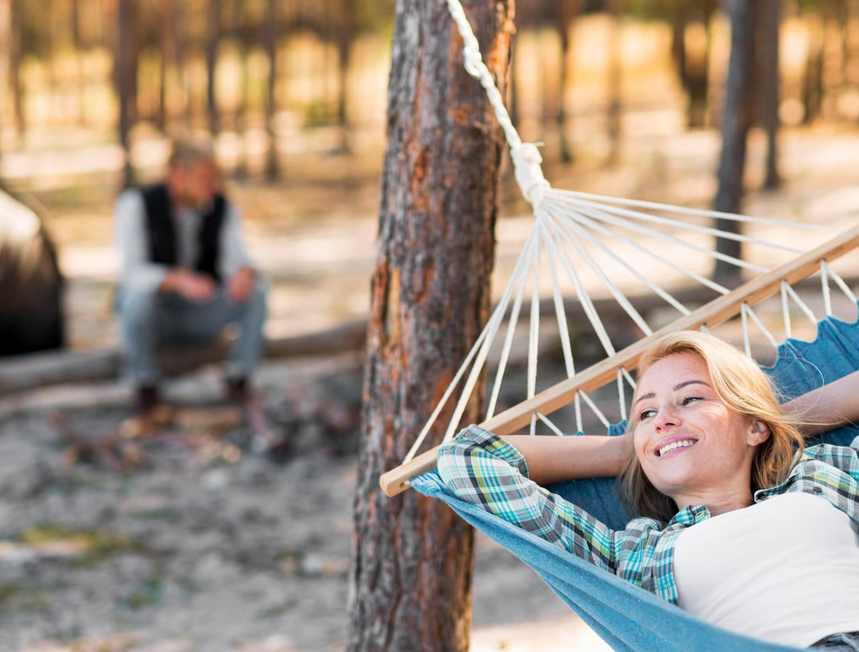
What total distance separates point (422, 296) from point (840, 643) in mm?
796

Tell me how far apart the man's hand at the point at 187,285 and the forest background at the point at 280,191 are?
0.45 m

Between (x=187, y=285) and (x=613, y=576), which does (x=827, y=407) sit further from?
(x=187, y=285)

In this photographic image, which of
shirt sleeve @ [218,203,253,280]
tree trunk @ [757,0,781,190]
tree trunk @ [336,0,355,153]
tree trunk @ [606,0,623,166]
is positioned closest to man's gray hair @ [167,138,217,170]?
shirt sleeve @ [218,203,253,280]

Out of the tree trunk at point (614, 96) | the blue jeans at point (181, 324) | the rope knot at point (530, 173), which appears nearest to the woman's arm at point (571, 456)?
the rope knot at point (530, 173)

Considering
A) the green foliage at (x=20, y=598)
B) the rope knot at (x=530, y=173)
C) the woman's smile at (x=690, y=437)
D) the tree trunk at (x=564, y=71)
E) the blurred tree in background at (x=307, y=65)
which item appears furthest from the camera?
the blurred tree in background at (x=307, y=65)

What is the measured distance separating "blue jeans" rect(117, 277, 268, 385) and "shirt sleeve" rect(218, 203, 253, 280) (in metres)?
0.07

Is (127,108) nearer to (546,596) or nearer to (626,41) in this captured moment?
(546,596)

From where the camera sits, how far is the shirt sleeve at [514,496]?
144cm

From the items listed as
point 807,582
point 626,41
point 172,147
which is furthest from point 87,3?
point 807,582

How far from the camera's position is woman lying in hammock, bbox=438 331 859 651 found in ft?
4.45

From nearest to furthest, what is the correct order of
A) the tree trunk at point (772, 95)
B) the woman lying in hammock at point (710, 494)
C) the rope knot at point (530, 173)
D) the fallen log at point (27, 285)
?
the woman lying in hammock at point (710, 494)
the rope knot at point (530, 173)
the fallen log at point (27, 285)
the tree trunk at point (772, 95)

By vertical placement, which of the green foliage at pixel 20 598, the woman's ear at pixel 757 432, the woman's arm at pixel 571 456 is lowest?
the green foliage at pixel 20 598

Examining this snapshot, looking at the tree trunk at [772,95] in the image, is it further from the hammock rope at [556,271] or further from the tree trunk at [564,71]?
the hammock rope at [556,271]

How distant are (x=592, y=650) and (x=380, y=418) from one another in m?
0.88
